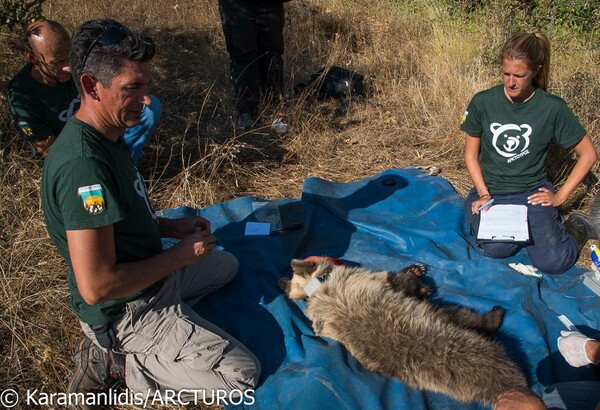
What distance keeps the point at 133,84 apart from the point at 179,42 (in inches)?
256

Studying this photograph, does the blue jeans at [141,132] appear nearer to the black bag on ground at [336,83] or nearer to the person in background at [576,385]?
the black bag on ground at [336,83]

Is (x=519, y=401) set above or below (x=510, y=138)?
below

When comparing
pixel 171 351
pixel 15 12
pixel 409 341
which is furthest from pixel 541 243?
pixel 15 12

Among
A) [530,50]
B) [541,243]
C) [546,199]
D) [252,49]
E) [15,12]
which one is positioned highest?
[15,12]

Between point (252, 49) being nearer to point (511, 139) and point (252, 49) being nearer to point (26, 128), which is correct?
point (26, 128)

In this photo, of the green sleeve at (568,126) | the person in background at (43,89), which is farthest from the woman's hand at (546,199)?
the person in background at (43,89)

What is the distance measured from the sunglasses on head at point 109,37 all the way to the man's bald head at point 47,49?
1.73 meters

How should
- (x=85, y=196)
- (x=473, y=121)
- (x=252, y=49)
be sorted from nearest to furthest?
(x=85, y=196), (x=473, y=121), (x=252, y=49)

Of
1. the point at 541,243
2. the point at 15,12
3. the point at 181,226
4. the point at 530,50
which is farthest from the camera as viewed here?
the point at 15,12

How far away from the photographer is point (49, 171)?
2402 mm

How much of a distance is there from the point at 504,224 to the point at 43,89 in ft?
13.6

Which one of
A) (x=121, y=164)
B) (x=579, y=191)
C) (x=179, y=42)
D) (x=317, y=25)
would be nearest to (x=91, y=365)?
(x=121, y=164)

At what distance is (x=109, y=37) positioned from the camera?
2387 millimetres

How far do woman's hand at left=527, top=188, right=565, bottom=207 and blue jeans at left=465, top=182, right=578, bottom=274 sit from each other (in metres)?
0.05
